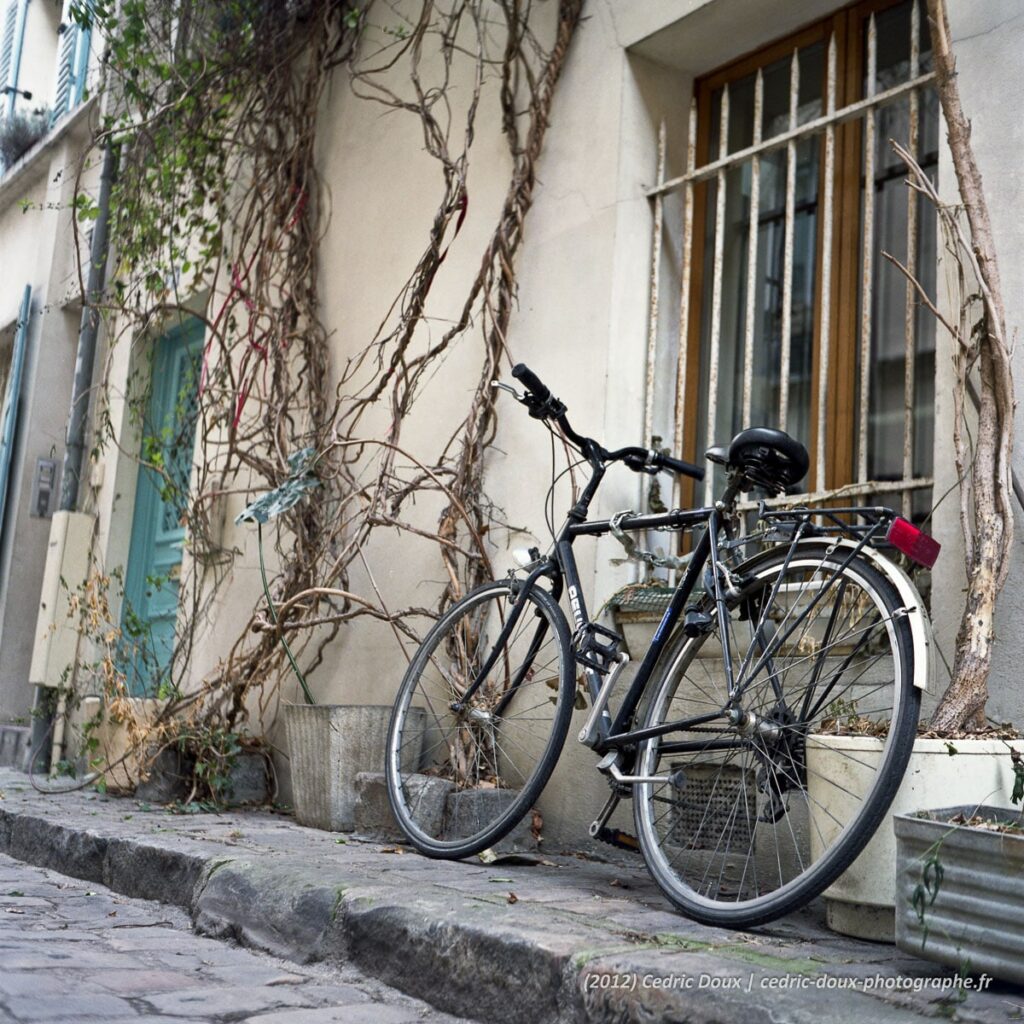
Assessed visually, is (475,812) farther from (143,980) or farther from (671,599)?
(143,980)

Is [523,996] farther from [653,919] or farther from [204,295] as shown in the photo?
[204,295]

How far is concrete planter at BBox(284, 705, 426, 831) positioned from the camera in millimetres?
4414

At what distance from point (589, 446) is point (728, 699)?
3.55 ft

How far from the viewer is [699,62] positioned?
4.46m

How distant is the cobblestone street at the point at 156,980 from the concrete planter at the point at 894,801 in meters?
0.87

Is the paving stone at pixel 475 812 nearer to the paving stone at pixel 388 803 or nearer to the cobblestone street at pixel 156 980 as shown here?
the paving stone at pixel 388 803

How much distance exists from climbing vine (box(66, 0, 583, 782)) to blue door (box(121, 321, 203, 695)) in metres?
0.06

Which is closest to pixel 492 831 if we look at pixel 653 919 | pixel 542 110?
pixel 653 919

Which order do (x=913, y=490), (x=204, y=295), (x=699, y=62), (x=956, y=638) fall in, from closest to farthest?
(x=956, y=638) → (x=913, y=490) → (x=699, y=62) → (x=204, y=295)

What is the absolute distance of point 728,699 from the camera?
286 cm

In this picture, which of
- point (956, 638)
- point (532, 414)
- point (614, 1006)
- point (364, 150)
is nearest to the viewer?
point (614, 1006)

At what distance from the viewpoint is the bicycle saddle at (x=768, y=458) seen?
9.84 ft

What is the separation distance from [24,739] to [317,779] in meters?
3.43

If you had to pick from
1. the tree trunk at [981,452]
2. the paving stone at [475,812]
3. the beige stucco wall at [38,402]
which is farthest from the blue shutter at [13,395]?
the tree trunk at [981,452]
